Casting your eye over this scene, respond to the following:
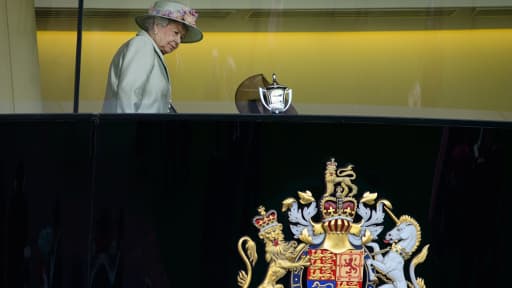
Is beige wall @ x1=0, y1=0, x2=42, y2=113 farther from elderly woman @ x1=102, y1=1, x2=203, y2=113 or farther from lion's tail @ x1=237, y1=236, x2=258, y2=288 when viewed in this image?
lion's tail @ x1=237, y1=236, x2=258, y2=288

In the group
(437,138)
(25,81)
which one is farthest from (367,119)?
(25,81)

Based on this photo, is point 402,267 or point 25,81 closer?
point 402,267

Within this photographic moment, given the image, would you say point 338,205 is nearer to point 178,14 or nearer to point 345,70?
point 345,70

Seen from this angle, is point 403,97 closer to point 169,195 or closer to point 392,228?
point 392,228

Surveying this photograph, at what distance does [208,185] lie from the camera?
492cm

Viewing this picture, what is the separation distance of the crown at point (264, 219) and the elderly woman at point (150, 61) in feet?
1.60

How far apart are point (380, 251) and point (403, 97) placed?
1.79ft

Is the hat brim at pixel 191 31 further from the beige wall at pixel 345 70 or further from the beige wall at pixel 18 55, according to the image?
the beige wall at pixel 18 55

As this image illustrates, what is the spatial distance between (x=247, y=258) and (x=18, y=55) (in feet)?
3.79

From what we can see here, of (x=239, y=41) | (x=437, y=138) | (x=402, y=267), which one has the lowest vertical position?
(x=402, y=267)

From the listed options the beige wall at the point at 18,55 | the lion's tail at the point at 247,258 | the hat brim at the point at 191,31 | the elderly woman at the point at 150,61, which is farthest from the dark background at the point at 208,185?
the hat brim at the point at 191,31

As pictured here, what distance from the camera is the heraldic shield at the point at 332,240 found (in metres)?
4.89

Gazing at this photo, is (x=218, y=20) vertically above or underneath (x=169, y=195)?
above

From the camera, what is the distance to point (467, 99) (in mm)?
5066
